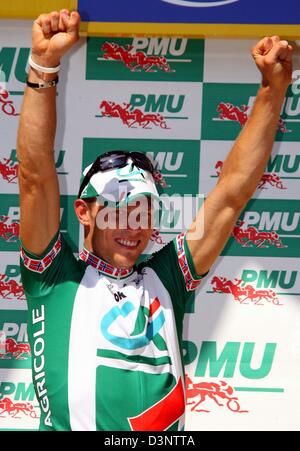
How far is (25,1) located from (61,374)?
1.56 m

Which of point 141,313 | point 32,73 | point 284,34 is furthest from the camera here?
point 284,34

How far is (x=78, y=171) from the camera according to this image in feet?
11.2

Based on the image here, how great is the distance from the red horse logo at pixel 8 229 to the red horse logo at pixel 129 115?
56 cm

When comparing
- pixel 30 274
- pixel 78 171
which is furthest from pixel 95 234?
pixel 78 171

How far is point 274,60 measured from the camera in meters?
2.36

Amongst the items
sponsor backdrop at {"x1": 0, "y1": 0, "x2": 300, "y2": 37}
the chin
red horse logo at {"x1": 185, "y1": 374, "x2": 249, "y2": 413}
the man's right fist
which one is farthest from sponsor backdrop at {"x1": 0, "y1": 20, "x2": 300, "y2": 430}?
the man's right fist

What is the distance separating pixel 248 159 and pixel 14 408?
1537 mm

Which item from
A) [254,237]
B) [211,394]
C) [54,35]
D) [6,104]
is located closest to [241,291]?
[254,237]

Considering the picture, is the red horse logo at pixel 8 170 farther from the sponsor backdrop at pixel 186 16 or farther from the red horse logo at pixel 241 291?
the red horse logo at pixel 241 291

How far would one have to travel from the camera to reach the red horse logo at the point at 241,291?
134 inches

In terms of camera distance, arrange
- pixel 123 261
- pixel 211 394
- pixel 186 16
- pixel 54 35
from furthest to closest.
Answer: pixel 211 394 → pixel 186 16 → pixel 123 261 → pixel 54 35

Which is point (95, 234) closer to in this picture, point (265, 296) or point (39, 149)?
point (39, 149)

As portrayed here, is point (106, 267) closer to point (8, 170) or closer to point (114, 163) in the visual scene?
point (114, 163)

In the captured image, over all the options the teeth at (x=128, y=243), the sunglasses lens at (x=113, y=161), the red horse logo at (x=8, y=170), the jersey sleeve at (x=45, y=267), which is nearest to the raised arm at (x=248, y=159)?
the teeth at (x=128, y=243)
